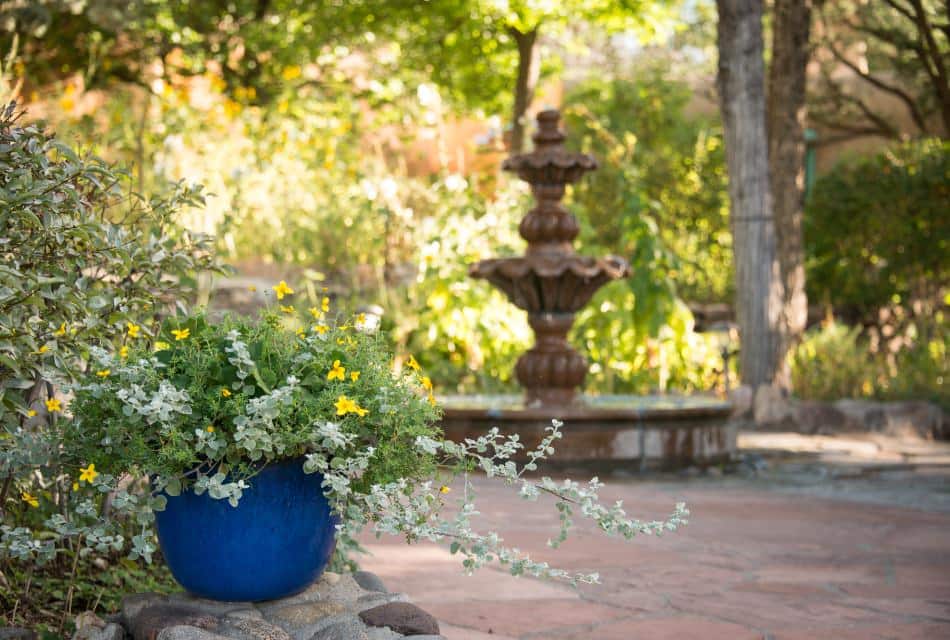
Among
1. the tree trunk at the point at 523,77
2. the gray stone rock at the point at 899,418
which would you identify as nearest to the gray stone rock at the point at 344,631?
the gray stone rock at the point at 899,418

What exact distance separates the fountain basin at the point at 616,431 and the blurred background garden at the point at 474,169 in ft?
3.93

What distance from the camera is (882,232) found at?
12.0 metres

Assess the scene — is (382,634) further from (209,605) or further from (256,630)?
(209,605)

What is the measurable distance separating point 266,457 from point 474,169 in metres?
10.6

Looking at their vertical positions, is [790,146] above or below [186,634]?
above

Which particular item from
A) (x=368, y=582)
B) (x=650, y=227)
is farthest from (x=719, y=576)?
(x=650, y=227)

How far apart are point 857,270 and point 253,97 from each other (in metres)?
6.56

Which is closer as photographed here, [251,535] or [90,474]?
[90,474]

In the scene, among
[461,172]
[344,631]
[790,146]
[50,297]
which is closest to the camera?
[344,631]

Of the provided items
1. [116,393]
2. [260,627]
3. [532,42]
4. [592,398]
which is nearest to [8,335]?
[116,393]

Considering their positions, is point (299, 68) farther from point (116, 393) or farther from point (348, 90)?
point (116, 393)

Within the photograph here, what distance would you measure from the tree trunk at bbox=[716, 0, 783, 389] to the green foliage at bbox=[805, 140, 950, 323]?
3.75 metres

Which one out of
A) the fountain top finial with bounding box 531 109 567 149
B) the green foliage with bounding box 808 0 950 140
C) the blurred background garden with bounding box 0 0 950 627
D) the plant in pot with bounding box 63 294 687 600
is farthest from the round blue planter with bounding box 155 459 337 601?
the green foliage with bounding box 808 0 950 140

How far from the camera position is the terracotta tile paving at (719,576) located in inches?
129
